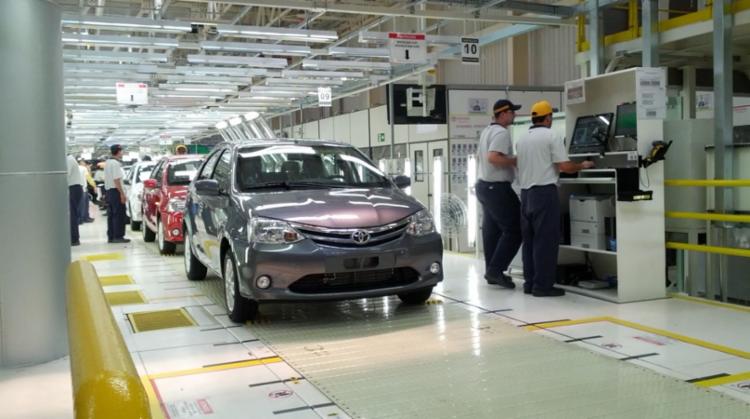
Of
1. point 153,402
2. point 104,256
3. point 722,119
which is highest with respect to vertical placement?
point 722,119

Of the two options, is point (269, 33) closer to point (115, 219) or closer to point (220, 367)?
point (115, 219)

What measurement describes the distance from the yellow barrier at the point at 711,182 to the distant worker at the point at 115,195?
353 inches

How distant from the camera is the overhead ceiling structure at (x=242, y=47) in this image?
1023 centimetres

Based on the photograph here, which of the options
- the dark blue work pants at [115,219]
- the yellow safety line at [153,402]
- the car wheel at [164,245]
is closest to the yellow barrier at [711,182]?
the yellow safety line at [153,402]

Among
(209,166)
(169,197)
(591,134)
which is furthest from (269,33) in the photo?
(591,134)

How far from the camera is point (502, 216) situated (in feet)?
21.7

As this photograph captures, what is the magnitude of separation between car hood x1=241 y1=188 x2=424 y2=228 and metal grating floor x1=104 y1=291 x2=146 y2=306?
79.4 inches

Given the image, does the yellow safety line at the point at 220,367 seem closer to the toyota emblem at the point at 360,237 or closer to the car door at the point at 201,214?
the toyota emblem at the point at 360,237

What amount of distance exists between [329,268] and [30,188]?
2.01m

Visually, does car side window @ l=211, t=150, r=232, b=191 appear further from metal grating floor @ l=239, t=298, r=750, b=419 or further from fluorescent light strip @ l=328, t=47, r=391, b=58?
fluorescent light strip @ l=328, t=47, r=391, b=58

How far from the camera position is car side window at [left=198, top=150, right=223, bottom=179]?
6863 mm

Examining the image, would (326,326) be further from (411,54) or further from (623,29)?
(411,54)

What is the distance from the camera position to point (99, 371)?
4.15ft

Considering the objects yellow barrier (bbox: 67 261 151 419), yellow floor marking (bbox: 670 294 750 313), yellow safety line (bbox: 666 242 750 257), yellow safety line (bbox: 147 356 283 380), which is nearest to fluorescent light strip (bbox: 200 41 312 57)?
yellow safety line (bbox: 666 242 750 257)
